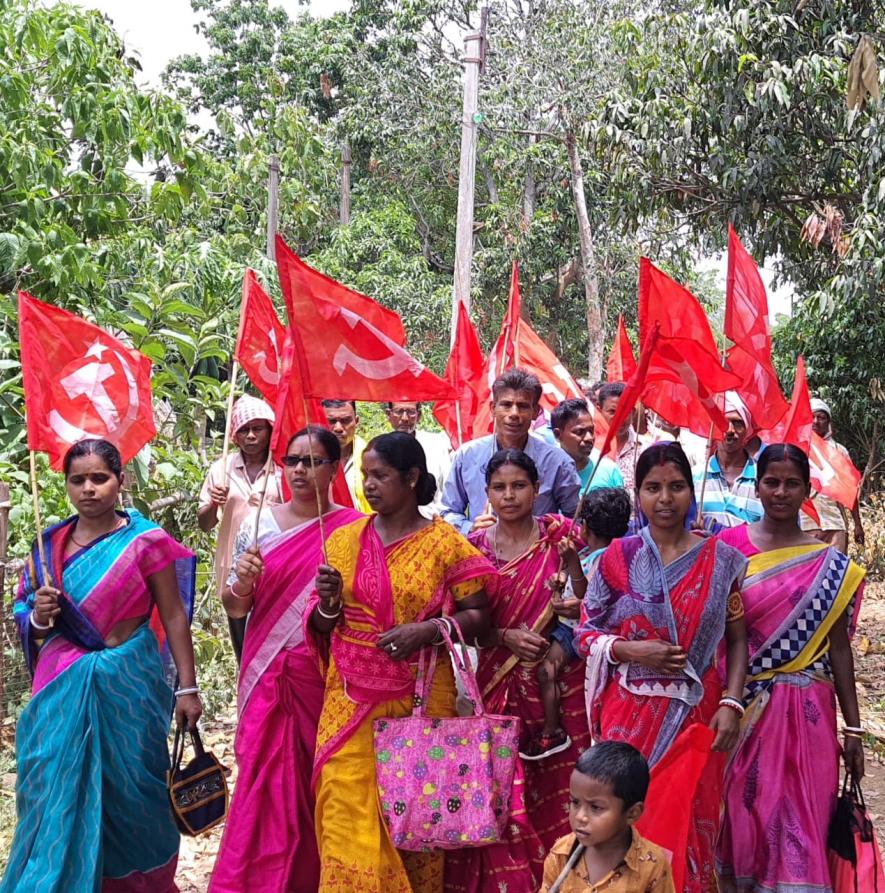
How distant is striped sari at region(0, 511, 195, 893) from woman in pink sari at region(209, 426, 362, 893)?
0.92 feet

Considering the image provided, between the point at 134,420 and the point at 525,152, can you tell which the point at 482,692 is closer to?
the point at 134,420

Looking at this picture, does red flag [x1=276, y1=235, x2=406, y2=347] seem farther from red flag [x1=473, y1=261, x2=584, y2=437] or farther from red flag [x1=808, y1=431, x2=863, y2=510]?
red flag [x1=473, y1=261, x2=584, y2=437]

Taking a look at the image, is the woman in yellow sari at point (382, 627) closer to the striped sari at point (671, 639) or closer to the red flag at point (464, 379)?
the striped sari at point (671, 639)

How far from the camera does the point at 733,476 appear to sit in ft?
19.9

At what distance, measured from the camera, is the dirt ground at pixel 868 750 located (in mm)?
5344

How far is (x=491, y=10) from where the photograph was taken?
23141 millimetres

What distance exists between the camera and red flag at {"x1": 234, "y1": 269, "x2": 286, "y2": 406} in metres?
5.52

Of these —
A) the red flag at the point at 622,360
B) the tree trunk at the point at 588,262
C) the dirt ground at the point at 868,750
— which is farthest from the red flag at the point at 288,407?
the tree trunk at the point at 588,262

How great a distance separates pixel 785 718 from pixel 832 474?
316cm

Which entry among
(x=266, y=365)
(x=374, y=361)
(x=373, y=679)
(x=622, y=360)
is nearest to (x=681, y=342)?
(x=374, y=361)

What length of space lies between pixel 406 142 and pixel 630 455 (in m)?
18.5

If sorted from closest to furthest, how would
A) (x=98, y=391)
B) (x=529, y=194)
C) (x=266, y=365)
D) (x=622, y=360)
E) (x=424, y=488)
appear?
(x=424, y=488) → (x=98, y=391) → (x=266, y=365) → (x=622, y=360) → (x=529, y=194)

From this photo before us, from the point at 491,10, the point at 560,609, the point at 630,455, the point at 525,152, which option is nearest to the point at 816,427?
the point at 630,455

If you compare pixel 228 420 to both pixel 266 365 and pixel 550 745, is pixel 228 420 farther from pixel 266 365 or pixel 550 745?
pixel 550 745
